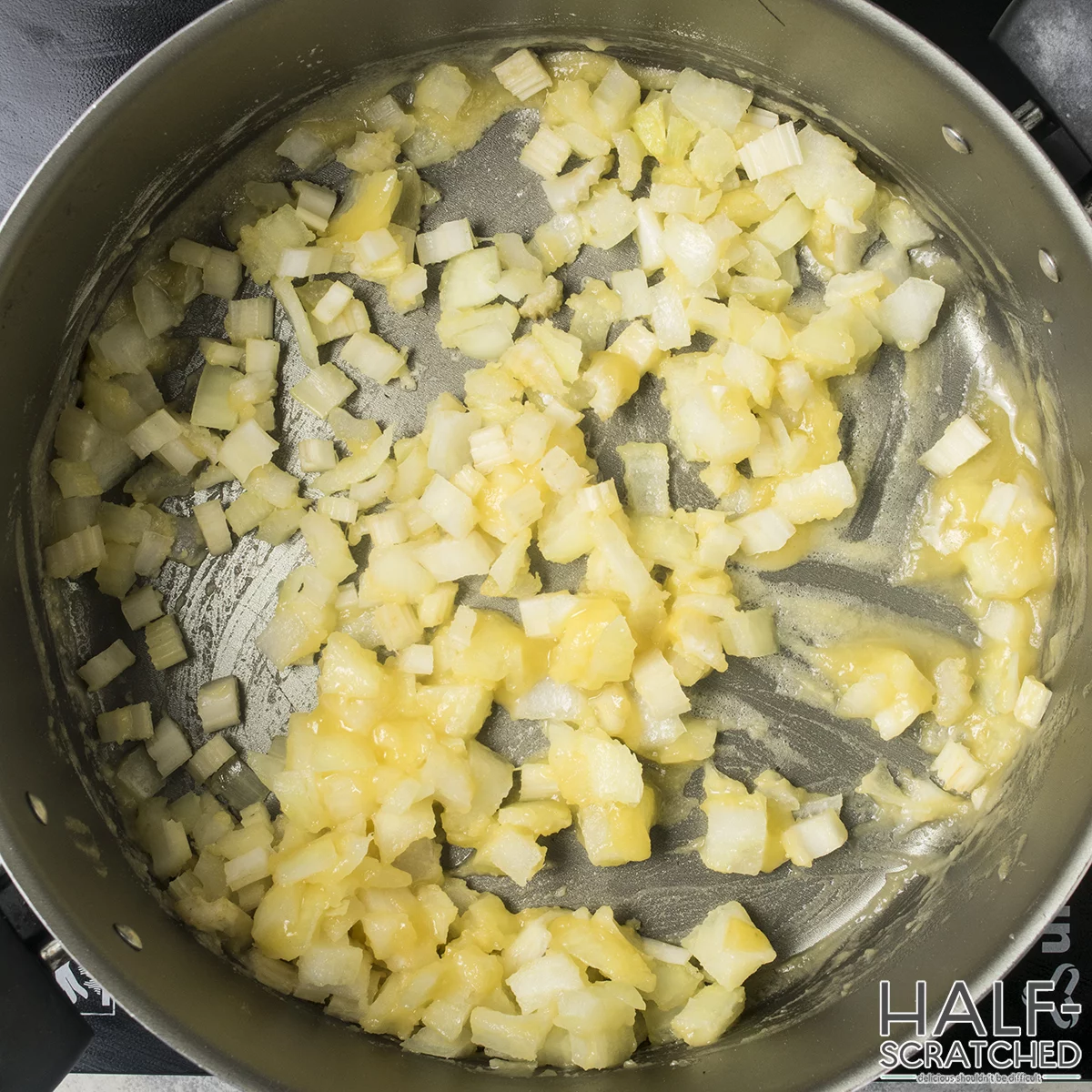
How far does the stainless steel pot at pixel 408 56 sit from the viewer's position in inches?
53.8

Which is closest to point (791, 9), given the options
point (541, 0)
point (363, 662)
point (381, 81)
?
point (541, 0)

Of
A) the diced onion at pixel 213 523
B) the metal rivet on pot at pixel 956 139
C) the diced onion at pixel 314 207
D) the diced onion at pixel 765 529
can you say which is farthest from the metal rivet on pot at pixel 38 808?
the metal rivet on pot at pixel 956 139

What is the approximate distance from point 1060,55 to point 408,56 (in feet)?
3.25

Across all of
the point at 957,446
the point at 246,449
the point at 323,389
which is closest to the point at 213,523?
the point at 246,449

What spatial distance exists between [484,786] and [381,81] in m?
1.16

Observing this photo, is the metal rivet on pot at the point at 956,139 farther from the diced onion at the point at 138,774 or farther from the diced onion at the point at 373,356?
the diced onion at the point at 138,774

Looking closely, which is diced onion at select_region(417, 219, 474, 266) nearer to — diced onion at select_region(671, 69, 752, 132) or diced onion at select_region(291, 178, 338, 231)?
diced onion at select_region(291, 178, 338, 231)

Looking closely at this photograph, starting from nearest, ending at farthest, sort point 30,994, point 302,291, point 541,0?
point 30,994
point 541,0
point 302,291

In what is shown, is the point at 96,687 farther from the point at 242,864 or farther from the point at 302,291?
the point at 302,291

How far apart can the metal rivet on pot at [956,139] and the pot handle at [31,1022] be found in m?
1.77

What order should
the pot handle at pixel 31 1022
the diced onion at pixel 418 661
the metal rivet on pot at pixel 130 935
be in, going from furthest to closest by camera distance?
the diced onion at pixel 418 661, the metal rivet on pot at pixel 130 935, the pot handle at pixel 31 1022

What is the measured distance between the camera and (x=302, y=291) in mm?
1619

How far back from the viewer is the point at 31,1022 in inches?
54.0

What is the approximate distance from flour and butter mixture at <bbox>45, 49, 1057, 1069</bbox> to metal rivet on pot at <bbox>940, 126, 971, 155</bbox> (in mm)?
150
